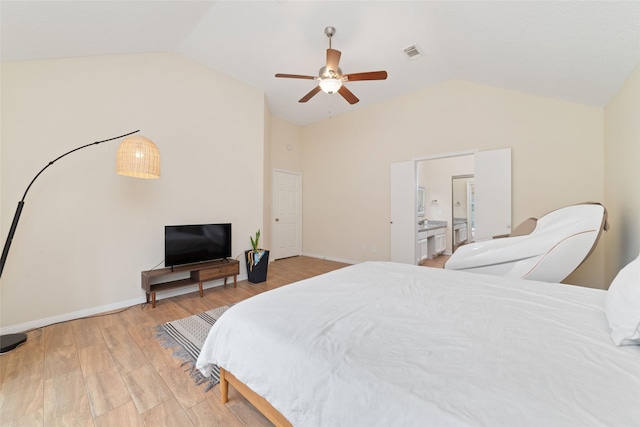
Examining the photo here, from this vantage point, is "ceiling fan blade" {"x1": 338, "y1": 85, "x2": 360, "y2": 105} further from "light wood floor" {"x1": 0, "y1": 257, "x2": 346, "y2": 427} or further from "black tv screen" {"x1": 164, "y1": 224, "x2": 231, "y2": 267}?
"light wood floor" {"x1": 0, "y1": 257, "x2": 346, "y2": 427}

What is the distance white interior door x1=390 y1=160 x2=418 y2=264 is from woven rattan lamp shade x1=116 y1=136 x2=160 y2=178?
12.5ft

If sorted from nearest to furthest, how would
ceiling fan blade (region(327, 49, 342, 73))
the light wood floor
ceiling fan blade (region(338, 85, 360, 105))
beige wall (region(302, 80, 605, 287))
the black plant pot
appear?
1. the light wood floor
2. ceiling fan blade (region(327, 49, 342, 73))
3. ceiling fan blade (region(338, 85, 360, 105))
4. beige wall (region(302, 80, 605, 287))
5. the black plant pot

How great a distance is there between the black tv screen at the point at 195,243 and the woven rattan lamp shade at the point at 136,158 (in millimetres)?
898

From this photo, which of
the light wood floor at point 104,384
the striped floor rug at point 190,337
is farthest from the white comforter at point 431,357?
the striped floor rug at point 190,337

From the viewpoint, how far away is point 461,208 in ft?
21.7

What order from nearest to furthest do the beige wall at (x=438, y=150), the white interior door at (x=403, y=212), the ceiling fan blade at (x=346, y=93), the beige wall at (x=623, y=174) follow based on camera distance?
the beige wall at (x=623, y=174)
the ceiling fan blade at (x=346, y=93)
the beige wall at (x=438, y=150)
the white interior door at (x=403, y=212)

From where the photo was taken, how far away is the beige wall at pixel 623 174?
2.13 metres

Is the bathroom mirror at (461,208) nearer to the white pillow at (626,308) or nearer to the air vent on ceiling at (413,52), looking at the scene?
the air vent on ceiling at (413,52)

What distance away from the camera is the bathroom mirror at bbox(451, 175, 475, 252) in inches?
245

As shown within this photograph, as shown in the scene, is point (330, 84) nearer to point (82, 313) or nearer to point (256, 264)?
point (256, 264)

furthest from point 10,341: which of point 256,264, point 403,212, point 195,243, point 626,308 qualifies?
point 403,212

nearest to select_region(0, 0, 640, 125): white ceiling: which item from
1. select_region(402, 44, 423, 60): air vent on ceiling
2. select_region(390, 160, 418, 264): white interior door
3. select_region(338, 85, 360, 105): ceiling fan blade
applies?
select_region(402, 44, 423, 60): air vent on ceiling

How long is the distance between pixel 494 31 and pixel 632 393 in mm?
2975

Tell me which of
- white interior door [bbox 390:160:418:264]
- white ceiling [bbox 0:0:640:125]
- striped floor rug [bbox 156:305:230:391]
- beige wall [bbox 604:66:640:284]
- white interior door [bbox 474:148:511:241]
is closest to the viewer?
striped floor rug [bbox 156:305:230:391]
